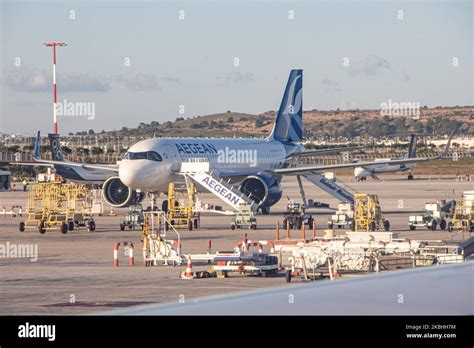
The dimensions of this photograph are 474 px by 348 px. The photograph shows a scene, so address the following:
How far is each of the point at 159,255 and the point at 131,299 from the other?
7.43m

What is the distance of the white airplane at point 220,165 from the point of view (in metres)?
45.7

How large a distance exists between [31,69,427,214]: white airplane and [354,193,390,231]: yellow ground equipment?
6.77 meters

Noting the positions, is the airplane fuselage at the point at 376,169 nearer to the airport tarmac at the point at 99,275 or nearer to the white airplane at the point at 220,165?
the white airplane at the point at 220,165

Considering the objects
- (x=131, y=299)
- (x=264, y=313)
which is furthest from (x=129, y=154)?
(x=264, y=313)

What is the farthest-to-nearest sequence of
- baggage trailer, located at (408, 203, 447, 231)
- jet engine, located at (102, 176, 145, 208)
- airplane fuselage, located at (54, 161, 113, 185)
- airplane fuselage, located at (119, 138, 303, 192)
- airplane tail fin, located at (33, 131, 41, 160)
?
airplane tail fin, located at (33, 131, 41, 160), airplane fuselage, located at (54, 161, 113, 185), jet engine, located at (102, 176, 145, 208), airplane fuselage, located at (119, 138, 303, 192), baggage trailer, located at (408, 203, 447, 231)

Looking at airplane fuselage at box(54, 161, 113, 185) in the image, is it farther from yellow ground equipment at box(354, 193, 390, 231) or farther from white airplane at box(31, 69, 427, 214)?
yellow ground equipment at box(354, 193, 390, 231)

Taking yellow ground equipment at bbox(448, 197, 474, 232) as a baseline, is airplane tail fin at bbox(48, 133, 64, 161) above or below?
above

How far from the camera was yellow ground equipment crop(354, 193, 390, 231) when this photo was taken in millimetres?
38312

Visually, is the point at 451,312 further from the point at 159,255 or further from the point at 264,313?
the point at 159,255

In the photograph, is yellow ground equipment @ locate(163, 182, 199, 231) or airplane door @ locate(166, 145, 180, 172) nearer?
yellow ground equipment @ locate(163, 182, 199, 231)

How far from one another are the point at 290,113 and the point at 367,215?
23.9 meters

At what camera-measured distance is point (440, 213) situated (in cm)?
3994

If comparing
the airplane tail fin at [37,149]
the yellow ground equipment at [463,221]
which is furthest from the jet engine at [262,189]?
the airplane tail fin at [37,149]

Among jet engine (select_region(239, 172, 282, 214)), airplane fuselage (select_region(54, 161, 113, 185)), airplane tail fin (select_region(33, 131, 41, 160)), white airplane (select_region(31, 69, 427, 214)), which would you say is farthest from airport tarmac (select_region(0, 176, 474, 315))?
airplane tail fin (select_region(33, 131, 41, 160))
